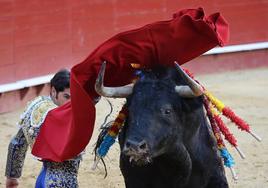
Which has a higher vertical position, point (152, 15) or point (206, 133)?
point (206, 133)

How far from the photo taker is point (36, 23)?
8.11 metres

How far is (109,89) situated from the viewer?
336 centimetres

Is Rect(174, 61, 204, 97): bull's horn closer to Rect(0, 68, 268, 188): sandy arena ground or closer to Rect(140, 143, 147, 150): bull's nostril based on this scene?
Rect(140, 143, 147, 150): bull's nostril

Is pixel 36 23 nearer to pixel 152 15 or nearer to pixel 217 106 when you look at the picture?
pixel 152 15

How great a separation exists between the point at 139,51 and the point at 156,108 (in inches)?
14.0

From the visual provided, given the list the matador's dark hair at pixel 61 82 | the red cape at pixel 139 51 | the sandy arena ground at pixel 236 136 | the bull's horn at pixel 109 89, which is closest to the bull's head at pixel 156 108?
the bull's horn at pixel 109 89

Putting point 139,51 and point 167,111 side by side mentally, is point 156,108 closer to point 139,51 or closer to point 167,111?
point 167,111

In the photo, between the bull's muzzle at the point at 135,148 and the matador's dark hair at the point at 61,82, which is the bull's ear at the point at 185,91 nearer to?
the bull's muzzle at the point at 135,148

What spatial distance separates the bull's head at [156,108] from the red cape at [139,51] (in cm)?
12

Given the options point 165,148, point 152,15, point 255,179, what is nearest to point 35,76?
point 152,15

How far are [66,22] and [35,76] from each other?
85cm

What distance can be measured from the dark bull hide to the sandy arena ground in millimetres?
1557

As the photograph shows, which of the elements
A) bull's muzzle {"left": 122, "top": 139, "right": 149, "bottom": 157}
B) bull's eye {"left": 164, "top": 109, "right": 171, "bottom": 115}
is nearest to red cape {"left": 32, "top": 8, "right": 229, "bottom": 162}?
bull's eye {"left": 164, "top": 109, "right": 171, "bottom": 115}

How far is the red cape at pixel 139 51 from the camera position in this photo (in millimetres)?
3461
